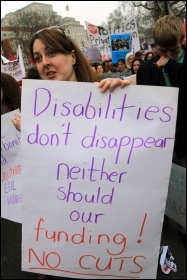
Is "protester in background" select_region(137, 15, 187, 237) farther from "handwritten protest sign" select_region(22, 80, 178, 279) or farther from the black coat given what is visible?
"handwritten protest sign" select_region(22, 80, 178, 279)

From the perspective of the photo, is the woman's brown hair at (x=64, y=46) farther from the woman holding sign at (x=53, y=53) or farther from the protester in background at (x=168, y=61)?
the protester in background at (x=168, y=61)

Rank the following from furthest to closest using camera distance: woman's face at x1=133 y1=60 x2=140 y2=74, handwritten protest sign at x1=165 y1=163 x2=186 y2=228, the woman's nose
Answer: woman's face at x1=133 y1=60 x2=140 y2=74 → handwritten protest sign at x1=165 y1=163 x2=186 y2=228 → the woman's nose

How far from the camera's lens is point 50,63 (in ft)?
4.36

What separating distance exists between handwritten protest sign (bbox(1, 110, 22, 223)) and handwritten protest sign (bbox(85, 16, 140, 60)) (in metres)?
2.07

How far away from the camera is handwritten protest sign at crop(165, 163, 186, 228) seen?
1.79 m

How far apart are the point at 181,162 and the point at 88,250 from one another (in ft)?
3.29

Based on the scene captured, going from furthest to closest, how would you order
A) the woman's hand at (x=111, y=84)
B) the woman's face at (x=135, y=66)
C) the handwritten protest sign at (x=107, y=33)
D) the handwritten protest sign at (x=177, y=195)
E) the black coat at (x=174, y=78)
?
1. the handwritten protest sign at (x=107, y=33)
2. the woman's face at (x=135, y=66)
3. the handwritten protest sign at (x=177, y=195)
4. the black coat at (x=174, y=78)
5. the woman's hand at (x=111, y=84)

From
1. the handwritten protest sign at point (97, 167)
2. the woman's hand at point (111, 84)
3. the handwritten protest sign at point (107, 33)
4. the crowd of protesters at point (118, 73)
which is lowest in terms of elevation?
the handwritten protest sign at point (97, 167)

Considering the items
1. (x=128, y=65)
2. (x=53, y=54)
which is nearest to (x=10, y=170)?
(x=53, y=54)

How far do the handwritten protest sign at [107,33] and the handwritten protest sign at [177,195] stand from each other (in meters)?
2.27

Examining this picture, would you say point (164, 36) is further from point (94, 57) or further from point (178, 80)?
point (94, 57)

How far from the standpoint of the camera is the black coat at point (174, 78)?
1.55 meters

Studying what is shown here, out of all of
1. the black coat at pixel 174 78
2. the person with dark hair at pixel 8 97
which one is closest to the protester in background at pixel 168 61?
the black coat at pixel 174 78

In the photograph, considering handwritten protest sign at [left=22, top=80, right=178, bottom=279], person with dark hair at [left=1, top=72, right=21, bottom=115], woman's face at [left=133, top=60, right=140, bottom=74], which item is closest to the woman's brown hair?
handwritten protest sign at [left=22, top=80, right=178, bottom=279]
